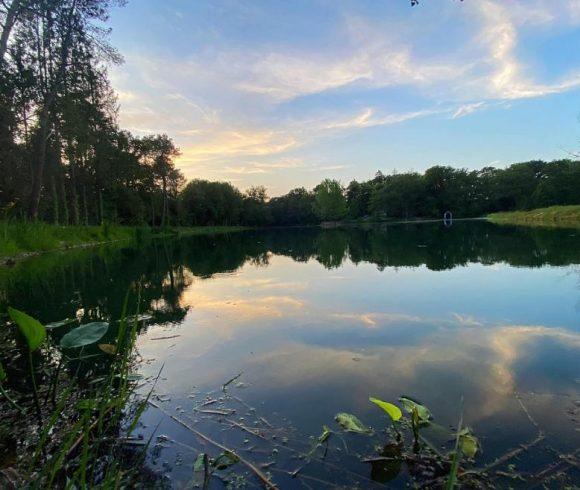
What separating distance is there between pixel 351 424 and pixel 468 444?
722 millimetres

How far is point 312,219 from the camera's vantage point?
90.3 metres

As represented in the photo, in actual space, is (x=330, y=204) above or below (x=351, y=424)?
above

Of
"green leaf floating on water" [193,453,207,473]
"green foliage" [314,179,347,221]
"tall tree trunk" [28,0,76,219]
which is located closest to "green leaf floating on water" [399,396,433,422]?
"green leaf floating on water" [193,453,207,473]

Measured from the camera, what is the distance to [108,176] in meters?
31.1

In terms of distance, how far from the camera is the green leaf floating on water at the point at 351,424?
254 cm

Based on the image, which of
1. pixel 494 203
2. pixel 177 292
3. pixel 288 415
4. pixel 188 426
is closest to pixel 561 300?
pixel 288 415

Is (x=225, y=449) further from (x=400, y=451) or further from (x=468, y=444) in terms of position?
(x=468, y=444)

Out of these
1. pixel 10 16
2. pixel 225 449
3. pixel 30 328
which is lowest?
pixel 225 449

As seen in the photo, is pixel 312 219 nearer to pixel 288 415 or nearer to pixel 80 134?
pixel 80 134

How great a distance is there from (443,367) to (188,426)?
2347 millimetres

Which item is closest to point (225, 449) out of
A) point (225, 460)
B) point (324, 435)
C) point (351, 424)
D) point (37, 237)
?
Result: point (225, 460)

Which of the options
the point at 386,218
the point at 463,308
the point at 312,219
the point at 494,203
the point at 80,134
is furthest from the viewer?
the point at 312,219

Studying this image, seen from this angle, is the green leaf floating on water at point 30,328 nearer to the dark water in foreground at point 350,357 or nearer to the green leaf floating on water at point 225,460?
the dark water in foreground at point 350,357

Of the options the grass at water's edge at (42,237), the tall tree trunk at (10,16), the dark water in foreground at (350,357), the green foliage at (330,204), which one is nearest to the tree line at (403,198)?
the green foliage at (330,204)
